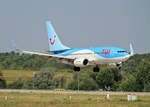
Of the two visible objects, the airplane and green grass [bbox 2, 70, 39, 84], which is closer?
the airplane

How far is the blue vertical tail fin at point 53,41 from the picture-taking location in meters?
90.3

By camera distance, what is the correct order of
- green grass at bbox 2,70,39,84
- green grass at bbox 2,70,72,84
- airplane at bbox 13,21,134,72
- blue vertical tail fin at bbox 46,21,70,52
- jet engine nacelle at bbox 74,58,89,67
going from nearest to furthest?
airplane at bbox 13,21,134,72 < jet engine nacelle at bbox 74,58,89,67 < blue vertical tail fin at bbox 46,21,70,52 < green grass at bbox 2,70,39,84 < green grass at bbox 2,70,72,84

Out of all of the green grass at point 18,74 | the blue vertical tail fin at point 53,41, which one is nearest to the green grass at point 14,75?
the green grass at point 18,74

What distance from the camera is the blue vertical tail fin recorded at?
90300 millimetres

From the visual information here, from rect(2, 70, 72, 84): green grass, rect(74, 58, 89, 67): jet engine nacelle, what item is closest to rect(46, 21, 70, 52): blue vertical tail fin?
rect(74, 58, 89, 67): jet engine nacelle

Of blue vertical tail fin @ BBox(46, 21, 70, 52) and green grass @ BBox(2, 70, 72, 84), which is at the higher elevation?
blue vertical tail fin @ BBox(46, 21, 70, 52)

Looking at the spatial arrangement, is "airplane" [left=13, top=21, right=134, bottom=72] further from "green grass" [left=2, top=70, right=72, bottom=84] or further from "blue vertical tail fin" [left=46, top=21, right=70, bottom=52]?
"green grass" [left=2, top=70, right=72, bottom=84]

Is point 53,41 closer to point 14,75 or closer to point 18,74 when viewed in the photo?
point 18,74

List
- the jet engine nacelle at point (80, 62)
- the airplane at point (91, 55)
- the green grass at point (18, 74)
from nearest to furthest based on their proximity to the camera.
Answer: the airplane at point (91, 55), the jet engine nacelle at point (80, 62), the green grass at point (18, 74)

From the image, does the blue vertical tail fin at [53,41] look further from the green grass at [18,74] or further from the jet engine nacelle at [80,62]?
the green grass at [18,74]

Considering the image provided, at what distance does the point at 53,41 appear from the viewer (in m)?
93.9

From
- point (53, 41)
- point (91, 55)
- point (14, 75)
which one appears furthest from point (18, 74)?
point (91, 55)

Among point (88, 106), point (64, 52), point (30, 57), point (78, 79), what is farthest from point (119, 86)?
point (88, 106)

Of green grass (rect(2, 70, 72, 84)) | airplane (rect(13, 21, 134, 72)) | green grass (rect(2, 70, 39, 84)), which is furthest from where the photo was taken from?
green grass (rect(2, 70, 72, 84))
